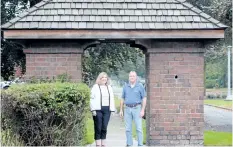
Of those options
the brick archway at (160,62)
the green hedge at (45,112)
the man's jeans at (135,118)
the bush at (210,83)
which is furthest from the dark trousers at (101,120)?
the bush at (210,83)

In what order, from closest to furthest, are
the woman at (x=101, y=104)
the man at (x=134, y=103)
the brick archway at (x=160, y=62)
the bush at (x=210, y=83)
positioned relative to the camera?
the woman at (x=101, y=104) → the man at (x=134, y=103) → the brick archway at (x=160, y=62) → the bush at (x=210, y=83)

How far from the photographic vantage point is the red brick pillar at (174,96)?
9977mm

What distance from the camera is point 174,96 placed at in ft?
32.7

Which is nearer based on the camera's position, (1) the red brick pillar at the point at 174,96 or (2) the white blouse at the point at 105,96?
(2) the white blouse at the point at 105,96

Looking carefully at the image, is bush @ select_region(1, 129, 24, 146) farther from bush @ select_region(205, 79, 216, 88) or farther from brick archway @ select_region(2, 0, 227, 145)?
bush @ select_region(205, 79, 216, 88)

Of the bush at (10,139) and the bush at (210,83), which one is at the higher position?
the bush at (210,83)

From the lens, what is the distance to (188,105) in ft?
32.8

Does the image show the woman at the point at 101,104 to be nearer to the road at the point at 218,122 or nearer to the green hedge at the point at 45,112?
the green hedge at the point at 45,112

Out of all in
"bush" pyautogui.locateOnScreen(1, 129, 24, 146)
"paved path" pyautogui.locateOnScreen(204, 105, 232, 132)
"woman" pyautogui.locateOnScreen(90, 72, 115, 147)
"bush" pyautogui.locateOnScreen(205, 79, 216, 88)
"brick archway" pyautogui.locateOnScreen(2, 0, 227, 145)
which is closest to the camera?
"bush" pyautogui.locateOnScreen(1, 129, 24, 146)

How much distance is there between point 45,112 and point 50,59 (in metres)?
2.52

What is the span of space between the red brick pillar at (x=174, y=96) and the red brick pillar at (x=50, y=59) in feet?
5.86

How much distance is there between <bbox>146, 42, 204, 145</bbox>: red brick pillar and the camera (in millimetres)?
9977

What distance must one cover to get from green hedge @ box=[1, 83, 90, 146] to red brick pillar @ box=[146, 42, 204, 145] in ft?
7.82

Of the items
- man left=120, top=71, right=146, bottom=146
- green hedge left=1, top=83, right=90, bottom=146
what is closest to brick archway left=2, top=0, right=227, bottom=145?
man left=120, top=71, right=146, bottom=146
